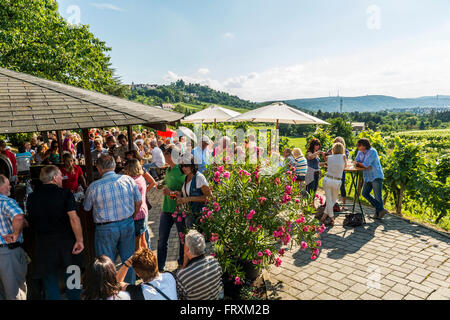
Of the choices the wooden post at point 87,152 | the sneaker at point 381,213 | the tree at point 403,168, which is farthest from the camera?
the tree at point 403,168

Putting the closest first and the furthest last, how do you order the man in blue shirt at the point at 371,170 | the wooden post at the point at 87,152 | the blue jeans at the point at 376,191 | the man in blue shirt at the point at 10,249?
the man in blue shirt at the point at 10,249 → the wooden post at the point at 87,152 → the man in blue shirt at the point at 371,170 → the blue jeans at the point at 376,191

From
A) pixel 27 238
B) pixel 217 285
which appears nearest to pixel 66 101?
pixel 27 238

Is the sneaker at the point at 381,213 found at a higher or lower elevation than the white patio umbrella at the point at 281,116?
lower

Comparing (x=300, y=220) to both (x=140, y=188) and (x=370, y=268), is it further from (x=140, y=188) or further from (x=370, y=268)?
(x=140, y=188)

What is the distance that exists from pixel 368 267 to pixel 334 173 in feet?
7.01

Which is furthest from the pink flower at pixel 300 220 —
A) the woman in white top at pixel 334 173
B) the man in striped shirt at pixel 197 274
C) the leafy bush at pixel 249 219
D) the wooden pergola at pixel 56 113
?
the woman in white top at pixel 334 173

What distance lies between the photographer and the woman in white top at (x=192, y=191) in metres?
3.92

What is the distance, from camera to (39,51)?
1526cm

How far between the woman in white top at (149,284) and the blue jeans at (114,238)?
1.16 meters

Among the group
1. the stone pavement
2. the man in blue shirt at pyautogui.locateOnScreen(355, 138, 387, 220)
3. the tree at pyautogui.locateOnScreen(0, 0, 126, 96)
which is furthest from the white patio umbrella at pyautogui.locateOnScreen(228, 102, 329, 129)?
the tree at pyautogui.locateOnScreen(0, 0, 126, 96)

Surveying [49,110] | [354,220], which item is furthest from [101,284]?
[354,220]

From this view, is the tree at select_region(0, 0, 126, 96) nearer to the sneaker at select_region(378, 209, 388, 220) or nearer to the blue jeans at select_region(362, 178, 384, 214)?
the blue jeans at select_region(362, 178, 384, 214)

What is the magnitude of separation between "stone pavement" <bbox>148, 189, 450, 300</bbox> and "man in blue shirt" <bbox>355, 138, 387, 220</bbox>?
2.16 ft

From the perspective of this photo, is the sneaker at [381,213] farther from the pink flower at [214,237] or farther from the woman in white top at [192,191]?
the pink flower at [214,237]
